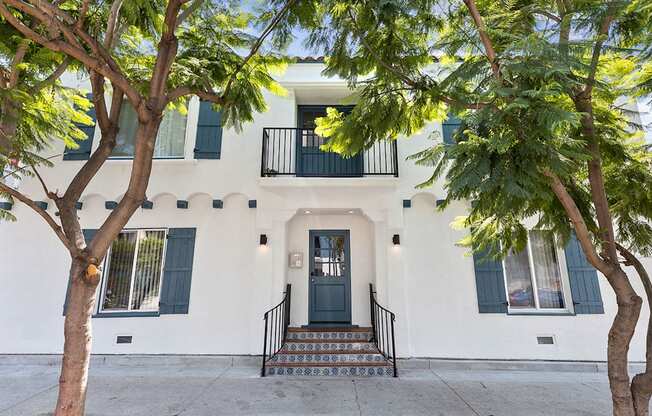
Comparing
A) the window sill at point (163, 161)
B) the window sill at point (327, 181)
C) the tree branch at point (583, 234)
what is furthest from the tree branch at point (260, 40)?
the tree branch at point (583, 234)

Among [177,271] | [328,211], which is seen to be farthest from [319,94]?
[177,271]

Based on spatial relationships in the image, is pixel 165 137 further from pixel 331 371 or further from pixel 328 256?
pixel 331 371

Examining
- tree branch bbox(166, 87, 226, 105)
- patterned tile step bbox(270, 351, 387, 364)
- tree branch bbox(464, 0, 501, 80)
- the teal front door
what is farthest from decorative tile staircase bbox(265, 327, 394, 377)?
tree branch bbox(464, 0, 501, 80)

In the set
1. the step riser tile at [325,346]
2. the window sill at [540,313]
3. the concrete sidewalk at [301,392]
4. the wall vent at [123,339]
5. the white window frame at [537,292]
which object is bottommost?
the concrete sidewalk at [301,392]

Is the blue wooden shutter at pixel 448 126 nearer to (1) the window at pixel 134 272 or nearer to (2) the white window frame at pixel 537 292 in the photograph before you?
(2) the white window frame at pixel 537 292

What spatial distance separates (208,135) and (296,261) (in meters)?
3.38

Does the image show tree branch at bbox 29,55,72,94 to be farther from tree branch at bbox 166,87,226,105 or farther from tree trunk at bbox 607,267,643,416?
tree trunk at bbox 607,267,643,416

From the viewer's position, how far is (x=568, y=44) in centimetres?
263

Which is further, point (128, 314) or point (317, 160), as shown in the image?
point (317, 160)

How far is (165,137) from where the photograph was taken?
277 inches

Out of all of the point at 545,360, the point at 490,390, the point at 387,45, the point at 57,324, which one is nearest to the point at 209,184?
the point at 57,324

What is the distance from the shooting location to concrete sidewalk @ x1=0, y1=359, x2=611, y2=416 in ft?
13.6

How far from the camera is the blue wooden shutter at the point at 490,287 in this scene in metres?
6.14

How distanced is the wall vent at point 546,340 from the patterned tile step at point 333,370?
9.59 feet
